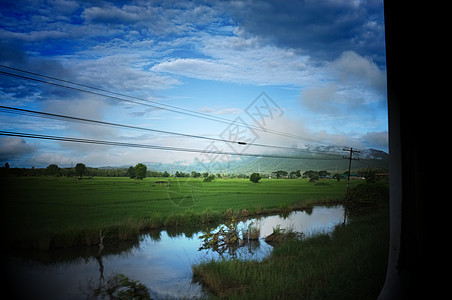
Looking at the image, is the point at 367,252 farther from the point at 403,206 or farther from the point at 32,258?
the point at 32,258

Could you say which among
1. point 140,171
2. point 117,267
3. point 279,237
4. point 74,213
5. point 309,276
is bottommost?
point 117,267

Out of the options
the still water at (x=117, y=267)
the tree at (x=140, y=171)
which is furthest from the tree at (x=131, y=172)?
the still water at (x=117, y=267)

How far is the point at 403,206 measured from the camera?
12.1 feet

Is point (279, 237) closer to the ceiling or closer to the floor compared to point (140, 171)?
closer to the floor

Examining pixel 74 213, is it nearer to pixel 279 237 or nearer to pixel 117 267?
pixel 117 267

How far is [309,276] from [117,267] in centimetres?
997

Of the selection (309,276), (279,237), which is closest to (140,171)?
(279,237)

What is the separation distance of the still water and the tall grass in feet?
3.87

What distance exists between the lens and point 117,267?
12.6 m

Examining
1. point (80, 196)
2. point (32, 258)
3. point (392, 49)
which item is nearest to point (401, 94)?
point (392, 49)

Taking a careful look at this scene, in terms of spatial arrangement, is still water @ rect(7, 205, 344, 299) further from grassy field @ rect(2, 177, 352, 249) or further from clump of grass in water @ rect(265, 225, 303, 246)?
grassy field @ rect(2, 177, 352, 249)

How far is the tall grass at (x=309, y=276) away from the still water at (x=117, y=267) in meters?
1.18

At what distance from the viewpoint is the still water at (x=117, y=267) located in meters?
9.74

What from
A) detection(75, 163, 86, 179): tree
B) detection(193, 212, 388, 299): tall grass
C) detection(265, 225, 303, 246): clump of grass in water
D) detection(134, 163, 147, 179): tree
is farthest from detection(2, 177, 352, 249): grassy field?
detection(134, 163, 147, 179): tree
